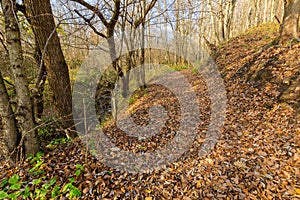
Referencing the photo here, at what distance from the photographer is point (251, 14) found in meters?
15.6

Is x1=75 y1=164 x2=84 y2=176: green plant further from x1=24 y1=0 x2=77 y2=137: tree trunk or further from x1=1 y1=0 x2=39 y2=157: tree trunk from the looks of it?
x1=1 y1=0 x2=39 y2=157: tree trunk

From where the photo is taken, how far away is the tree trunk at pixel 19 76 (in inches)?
98.3

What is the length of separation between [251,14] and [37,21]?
61.3ft

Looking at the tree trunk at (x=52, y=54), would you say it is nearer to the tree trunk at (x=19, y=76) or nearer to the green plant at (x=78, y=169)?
the tree trunk at (x=19, y=76)

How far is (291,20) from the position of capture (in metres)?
5.39

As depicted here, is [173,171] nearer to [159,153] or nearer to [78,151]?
[159,153]

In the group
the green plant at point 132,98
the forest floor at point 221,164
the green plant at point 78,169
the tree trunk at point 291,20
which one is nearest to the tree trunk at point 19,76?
the forest floor at point 221,164

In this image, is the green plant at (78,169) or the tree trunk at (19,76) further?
the green plant at (78,169)

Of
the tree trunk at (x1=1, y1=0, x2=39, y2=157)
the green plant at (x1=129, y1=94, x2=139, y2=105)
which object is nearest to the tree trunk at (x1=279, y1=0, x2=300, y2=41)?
the green plant at (x1=129, y1=94, x2=139, y2=105)

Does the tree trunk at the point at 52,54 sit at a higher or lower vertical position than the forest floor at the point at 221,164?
higher

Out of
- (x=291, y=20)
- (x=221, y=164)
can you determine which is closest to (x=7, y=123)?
(x=221, y=164)

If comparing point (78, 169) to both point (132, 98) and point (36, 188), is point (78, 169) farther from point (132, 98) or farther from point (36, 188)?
point (132, 98)

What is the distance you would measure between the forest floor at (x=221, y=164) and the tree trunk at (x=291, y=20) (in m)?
1.33

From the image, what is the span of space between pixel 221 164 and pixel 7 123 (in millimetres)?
3988
